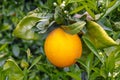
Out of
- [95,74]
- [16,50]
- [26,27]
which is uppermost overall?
[26,27]

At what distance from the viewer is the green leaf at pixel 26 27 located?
0.92 m

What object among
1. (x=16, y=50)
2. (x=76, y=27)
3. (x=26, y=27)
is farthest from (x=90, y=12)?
(x=16, y=50)

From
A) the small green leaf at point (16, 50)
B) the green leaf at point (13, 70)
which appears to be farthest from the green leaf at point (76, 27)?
the small green leaf at point (16, 50)

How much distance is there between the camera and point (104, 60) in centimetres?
89

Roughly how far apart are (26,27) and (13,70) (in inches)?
4.5

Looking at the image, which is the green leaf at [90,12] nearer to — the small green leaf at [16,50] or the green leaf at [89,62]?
the green leaf at [89,62]

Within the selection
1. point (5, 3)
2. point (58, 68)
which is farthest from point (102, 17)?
point (5, 3)

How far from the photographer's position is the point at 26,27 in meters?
0.93

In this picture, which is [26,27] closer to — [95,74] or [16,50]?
[95,74]

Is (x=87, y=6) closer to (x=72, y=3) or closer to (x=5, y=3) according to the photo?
(x=72, y=3)

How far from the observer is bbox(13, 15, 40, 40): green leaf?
0.92 metres

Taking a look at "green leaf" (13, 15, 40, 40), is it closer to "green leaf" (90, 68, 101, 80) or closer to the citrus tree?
the citrus tree

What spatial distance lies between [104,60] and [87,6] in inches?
5.4

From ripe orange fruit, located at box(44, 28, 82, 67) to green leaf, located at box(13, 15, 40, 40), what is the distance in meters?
0.05
